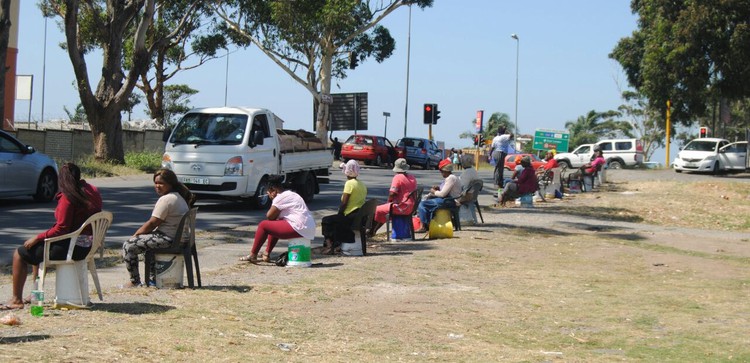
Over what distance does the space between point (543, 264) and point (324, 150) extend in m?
10.1

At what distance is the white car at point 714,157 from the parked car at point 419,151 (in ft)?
40.8

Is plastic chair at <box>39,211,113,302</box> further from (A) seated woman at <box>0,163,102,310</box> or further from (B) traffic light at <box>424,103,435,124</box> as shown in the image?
(B) traffic light at <box>424,103,435,124</box>

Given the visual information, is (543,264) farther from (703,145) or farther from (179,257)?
(703,145)

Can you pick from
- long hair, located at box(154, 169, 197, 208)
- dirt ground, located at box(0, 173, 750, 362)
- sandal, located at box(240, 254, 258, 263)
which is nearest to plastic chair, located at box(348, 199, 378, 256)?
dirt ground, located at box(0, 173, 750, 362)

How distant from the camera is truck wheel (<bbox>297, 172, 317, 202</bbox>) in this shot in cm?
2203

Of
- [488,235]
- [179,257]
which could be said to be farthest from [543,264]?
[179,257]

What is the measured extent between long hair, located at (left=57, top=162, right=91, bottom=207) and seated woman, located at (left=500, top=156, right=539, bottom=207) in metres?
15.4

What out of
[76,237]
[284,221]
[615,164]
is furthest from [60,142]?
[615,164]

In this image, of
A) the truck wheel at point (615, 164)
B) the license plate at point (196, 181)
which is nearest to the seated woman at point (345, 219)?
the license plate at point (196, 181)

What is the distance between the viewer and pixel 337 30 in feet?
154

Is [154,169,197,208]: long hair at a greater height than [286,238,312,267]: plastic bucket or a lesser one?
greater

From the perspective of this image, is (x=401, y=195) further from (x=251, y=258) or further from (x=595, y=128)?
(x=595, y=128)

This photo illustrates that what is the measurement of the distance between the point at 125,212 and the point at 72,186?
10.1m

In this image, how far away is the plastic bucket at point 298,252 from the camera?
40.2 ft
